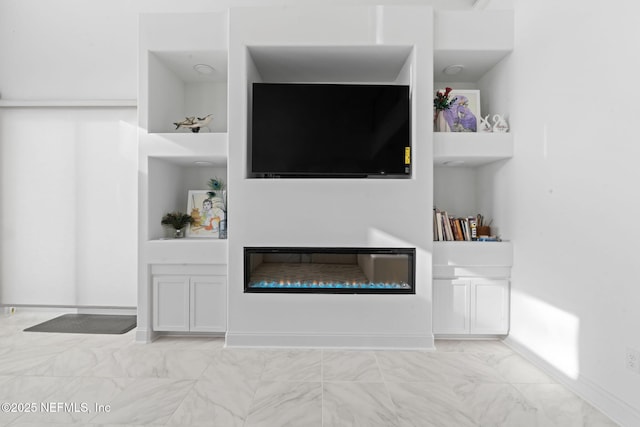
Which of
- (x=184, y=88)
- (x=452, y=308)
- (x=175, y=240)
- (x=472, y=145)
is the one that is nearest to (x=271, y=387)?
(x=175, y=240)

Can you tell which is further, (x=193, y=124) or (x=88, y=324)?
(x=88, y=324)

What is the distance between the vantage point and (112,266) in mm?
3281

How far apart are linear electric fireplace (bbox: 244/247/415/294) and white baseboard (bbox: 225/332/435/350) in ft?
1.09

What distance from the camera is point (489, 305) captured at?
102 inches

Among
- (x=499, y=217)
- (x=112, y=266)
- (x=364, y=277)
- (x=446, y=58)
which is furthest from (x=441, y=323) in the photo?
(x=112, y=266)

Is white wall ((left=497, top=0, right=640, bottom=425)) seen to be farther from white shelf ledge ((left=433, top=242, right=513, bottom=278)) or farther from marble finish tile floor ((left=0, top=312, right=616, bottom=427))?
marble finish tile floor ((left=0, top=312, right=616, bottom=427))

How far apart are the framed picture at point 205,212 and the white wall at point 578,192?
241cm

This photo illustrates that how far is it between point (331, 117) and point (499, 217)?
1619mm

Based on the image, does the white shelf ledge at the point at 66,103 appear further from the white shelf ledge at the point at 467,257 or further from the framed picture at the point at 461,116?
the white shelf ledge at the point at 467,257

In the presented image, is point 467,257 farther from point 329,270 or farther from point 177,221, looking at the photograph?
point 177,221

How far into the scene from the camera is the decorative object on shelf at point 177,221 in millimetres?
2807

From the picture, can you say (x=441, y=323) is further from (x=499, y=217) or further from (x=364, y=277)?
(x=499, y=217)

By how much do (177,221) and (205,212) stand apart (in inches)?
9.6

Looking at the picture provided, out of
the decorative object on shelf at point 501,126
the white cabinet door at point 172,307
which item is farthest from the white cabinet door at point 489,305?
the white cabinet door at point 172,307
